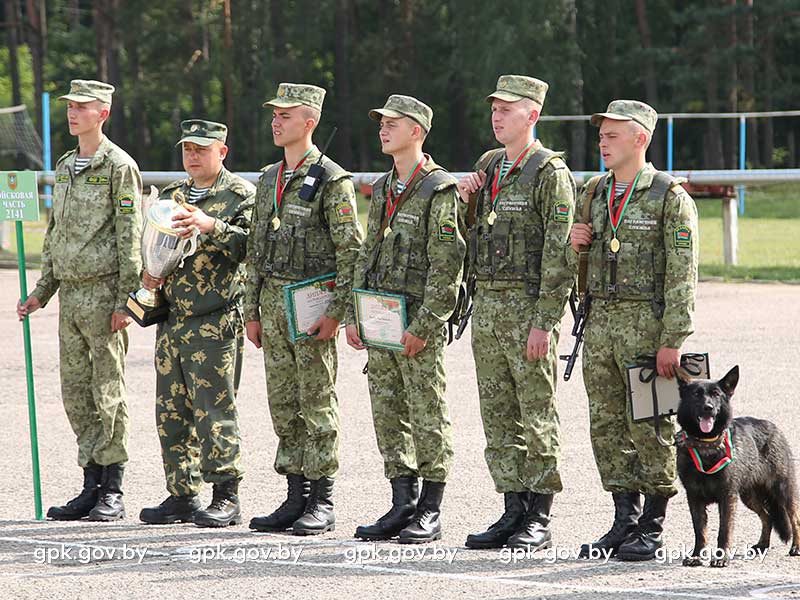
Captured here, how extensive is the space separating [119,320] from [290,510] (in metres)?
1.39

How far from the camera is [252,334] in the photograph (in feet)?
23.8

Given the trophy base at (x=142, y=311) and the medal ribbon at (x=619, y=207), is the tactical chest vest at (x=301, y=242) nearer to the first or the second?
the trophy base at (x=142, y=311)

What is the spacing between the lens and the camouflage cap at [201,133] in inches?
284

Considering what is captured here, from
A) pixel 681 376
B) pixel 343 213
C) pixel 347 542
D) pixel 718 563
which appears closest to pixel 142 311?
pixel 343 213

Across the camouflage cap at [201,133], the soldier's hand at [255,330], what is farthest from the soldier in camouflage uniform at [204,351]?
the soldier's hand at [255,330]

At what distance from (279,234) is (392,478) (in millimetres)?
1359

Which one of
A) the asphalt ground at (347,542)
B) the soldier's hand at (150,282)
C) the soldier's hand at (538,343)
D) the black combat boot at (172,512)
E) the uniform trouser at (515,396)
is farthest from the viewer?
the black combat boot at (172,512)

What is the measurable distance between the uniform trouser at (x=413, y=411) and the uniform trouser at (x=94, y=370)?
1.53m

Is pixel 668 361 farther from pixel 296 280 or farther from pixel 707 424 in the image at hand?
pixel 296 280

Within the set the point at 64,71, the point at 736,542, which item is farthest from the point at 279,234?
the point at 64,71

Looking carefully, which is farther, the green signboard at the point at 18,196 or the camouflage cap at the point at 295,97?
the green signboard at the point at 18,196

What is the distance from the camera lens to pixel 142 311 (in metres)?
7.25

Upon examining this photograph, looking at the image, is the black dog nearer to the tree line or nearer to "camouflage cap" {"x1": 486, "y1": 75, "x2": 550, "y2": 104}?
"camouflage cap" {"x1": 486, "y1": 75, "x2": 550, "y2": 104}

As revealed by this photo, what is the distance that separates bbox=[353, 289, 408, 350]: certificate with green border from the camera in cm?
679
